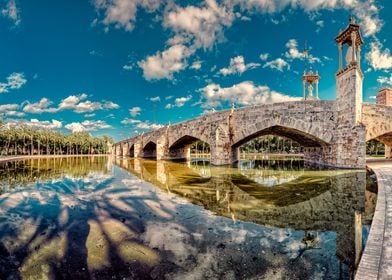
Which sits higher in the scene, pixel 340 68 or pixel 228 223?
pixel 340 68

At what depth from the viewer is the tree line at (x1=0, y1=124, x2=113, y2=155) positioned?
6931 centimetres

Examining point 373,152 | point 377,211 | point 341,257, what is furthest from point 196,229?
point 373,152

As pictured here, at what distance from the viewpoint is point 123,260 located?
473 cm

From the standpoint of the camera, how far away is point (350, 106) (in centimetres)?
2028

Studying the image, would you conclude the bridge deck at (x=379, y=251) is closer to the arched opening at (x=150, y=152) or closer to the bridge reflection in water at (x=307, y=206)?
the bridge reflection in water at (x=307, y=206)

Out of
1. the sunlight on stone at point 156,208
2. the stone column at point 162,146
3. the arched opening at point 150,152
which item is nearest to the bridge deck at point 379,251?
the sunlight on stone at point 156,208

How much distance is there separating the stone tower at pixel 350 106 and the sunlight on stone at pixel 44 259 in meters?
20.9

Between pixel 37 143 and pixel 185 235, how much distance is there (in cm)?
8719

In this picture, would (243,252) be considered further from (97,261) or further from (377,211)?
(377,211)

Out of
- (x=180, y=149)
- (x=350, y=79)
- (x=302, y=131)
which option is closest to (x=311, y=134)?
(x=302, y=131)

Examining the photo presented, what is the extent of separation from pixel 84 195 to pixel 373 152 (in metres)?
60.8

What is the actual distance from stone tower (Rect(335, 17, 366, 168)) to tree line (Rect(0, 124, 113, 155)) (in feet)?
223

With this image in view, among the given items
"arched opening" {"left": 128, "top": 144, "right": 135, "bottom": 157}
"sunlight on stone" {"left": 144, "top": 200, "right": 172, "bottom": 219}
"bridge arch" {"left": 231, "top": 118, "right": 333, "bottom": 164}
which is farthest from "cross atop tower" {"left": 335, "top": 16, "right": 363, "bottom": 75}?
"arched opening" {"left": 128, "top": 144, "right": 135, "bottom": 157}

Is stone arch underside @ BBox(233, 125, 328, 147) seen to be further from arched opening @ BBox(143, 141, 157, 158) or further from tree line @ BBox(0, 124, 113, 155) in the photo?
tree line @ BBox(0, 124, 113, 155)
